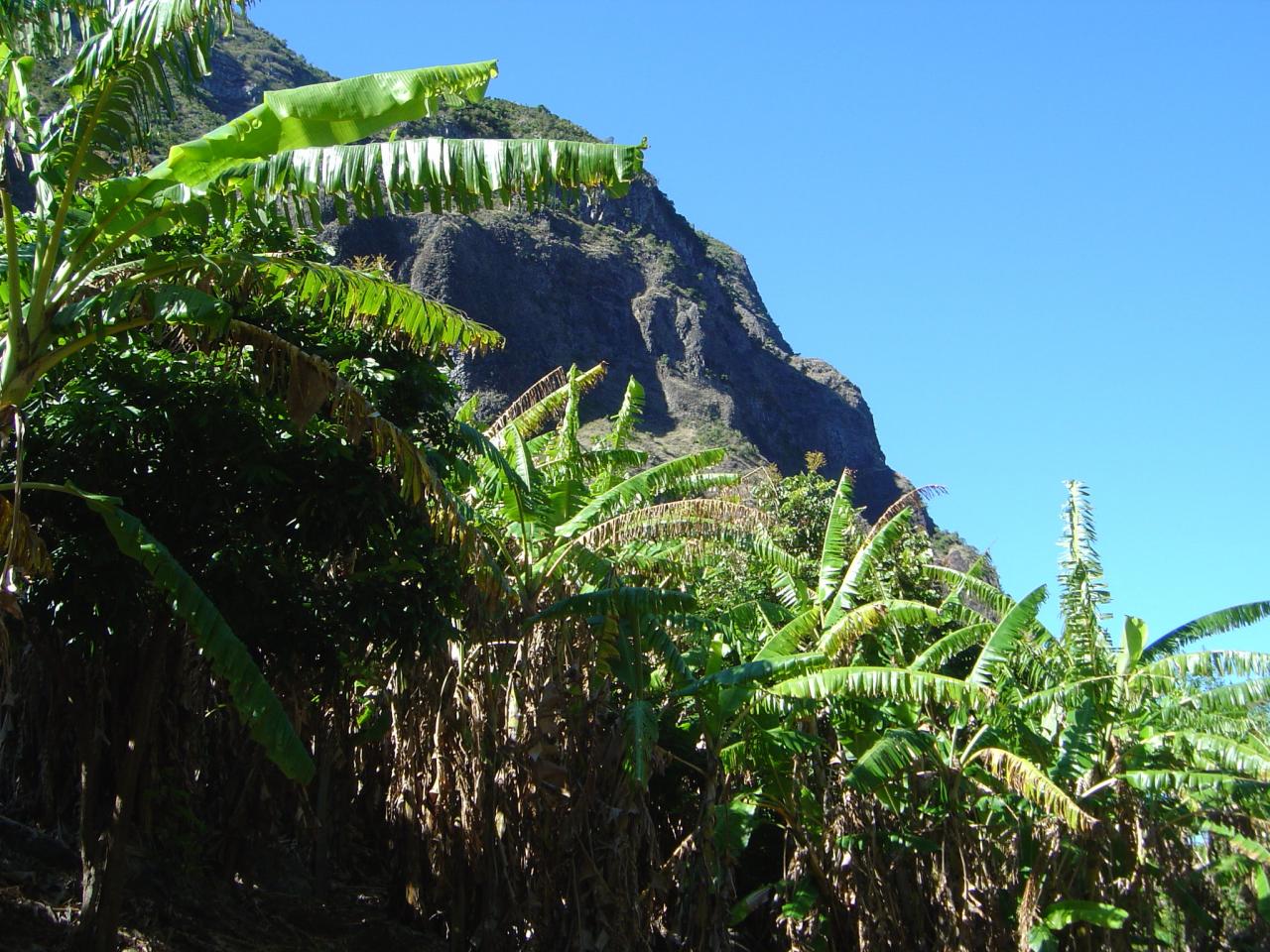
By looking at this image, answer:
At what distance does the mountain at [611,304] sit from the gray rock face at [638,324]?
0.38ft

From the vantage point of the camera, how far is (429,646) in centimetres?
1072

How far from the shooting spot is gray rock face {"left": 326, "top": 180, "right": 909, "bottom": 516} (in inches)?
2739

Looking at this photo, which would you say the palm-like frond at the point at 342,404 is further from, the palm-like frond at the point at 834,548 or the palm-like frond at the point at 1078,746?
the palm-like frond at the point at 1078,746

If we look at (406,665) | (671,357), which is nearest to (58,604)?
(406,665)

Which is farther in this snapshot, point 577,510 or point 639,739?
point 577,510

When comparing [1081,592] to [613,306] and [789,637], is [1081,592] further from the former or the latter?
[613,306]

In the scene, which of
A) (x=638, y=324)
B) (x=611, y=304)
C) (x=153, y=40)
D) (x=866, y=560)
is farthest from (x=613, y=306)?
(x=153, y=40)

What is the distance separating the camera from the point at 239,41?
8731 cm

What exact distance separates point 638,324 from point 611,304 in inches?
96.6

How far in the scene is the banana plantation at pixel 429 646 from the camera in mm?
8164

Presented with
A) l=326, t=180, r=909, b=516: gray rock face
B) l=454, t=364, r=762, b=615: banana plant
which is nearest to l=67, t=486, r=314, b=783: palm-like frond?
l=454, t=364, r=762, b=615: banana plant

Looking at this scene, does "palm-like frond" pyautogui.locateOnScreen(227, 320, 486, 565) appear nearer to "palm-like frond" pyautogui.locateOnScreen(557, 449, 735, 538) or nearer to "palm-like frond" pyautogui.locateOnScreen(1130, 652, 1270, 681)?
"palm-like frond" pyautogui.locateOnScreen(557, 449, 735, 538)

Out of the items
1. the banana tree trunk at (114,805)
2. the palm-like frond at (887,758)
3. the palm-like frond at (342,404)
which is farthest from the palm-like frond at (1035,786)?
the banana tree trunk at (114,805)

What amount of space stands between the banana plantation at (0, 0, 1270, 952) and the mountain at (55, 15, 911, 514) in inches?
1654
